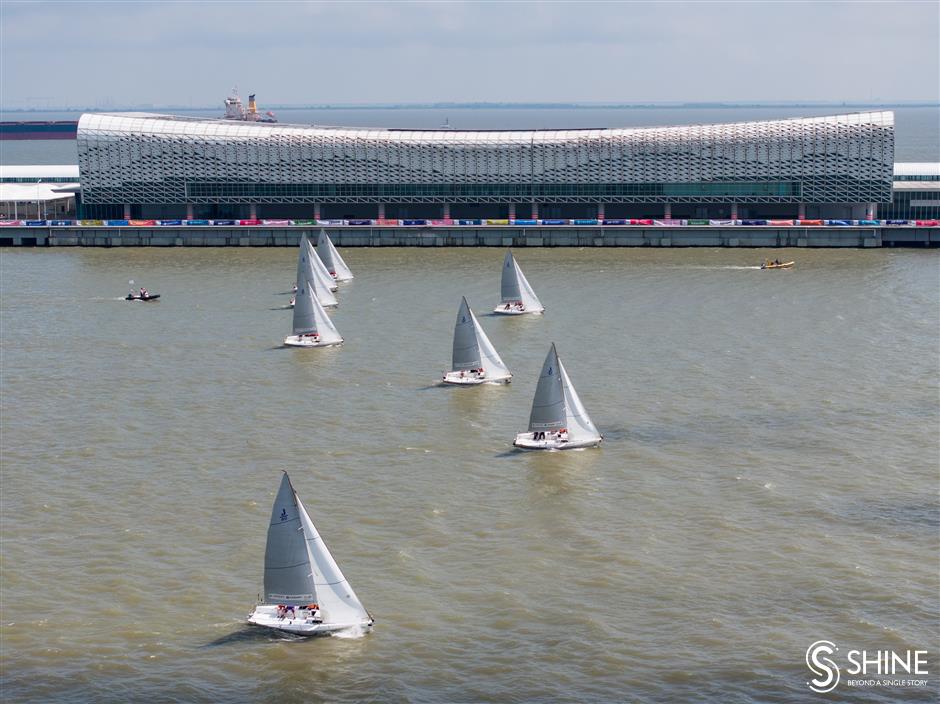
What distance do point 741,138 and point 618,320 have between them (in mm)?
68611

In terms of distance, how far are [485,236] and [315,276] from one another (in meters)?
45.6

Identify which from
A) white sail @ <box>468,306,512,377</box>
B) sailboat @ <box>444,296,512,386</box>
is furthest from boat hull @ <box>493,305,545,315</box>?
sailboat @ <box>444,296,512,386</box>

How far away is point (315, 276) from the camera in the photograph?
125m

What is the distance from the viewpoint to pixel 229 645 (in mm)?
51625

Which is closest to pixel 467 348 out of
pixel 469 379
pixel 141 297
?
pixel 469 379

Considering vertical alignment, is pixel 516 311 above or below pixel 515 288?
below

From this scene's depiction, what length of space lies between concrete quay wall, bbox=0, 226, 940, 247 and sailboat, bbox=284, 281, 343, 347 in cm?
6421

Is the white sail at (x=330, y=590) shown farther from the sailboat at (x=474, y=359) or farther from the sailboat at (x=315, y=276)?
the sailboat at (x=315, y=276)

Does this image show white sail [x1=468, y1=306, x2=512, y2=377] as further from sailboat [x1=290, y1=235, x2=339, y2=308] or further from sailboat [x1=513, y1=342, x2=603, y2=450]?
sailboat [x1=290, y1=235, x2=339, y2=308]

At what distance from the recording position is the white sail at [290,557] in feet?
173

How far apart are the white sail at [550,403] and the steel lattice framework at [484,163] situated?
102773 millimetres

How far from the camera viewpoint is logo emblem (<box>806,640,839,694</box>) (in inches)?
1893

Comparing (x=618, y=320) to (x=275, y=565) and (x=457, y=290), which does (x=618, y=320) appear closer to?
(x=457, y=290)

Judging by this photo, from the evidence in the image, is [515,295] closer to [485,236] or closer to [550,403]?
[550,403]
